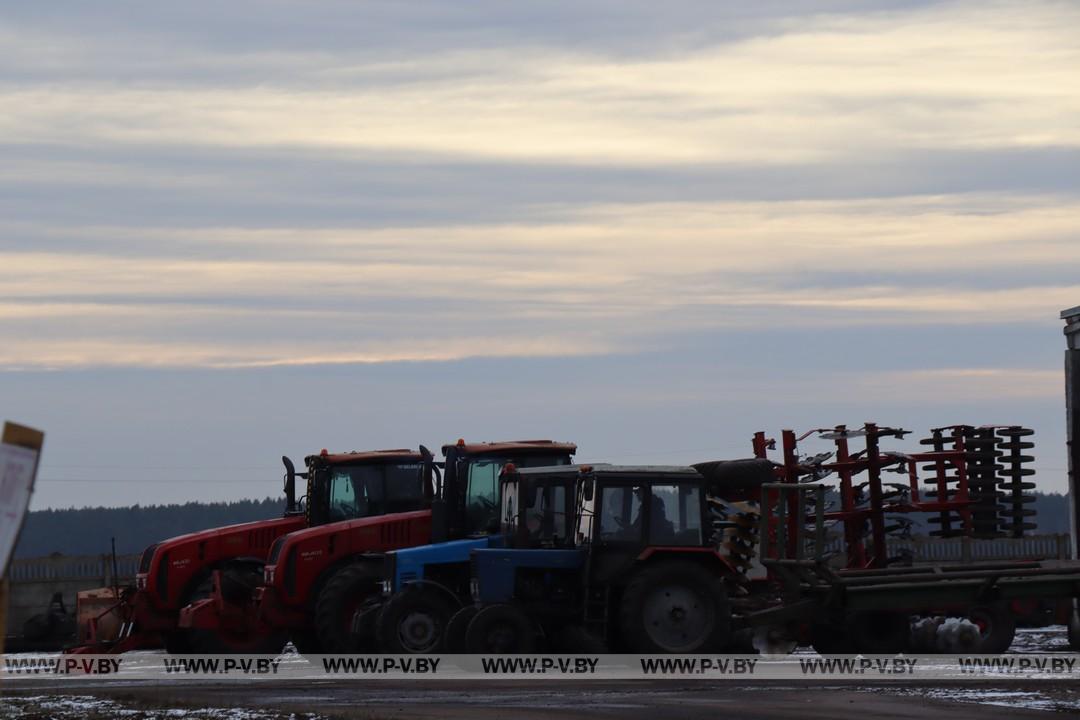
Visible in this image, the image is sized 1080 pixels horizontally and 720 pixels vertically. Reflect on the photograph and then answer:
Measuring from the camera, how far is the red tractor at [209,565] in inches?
930

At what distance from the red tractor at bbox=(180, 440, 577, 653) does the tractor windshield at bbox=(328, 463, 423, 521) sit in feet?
2.46

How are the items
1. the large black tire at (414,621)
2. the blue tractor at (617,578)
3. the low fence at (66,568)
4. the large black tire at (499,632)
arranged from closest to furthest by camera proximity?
the large black tire at (499,632)
the blue tractor at (617,578)
the large black tire at (414,621)
the low fence at (66,568)

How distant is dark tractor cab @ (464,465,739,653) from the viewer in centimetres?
1886

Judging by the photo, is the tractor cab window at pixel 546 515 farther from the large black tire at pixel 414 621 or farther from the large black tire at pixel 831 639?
the large black tire at pixel 831 639

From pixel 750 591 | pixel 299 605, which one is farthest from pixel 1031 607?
pixel 299 605

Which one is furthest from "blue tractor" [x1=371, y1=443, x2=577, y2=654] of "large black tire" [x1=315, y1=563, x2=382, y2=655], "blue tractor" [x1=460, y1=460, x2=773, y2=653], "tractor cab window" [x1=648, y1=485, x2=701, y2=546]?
"tractor cab window" [x1=648, y1=485, x2=701, y2=546]

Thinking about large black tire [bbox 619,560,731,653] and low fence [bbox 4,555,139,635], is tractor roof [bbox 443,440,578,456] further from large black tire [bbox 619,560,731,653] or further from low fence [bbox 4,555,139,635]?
low fence [bbox 4,555,139,635]

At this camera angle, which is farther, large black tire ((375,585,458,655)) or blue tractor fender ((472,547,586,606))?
large black tire ((375,585,458,655))

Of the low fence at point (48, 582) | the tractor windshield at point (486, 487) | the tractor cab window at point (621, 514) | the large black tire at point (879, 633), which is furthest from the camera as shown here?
the low fence at point (48, 582)

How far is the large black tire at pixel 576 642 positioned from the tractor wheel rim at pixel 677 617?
2.25ft

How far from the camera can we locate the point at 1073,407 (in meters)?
24.1

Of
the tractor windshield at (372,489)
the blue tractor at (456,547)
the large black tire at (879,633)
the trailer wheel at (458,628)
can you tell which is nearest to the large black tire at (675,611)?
the blue tractor at (456,547)

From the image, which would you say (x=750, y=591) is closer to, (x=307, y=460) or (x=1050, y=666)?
(x=1050, y=666)

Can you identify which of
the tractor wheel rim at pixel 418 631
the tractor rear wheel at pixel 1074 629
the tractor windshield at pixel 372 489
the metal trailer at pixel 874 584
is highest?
the tractor windshield at pixel 372 489
